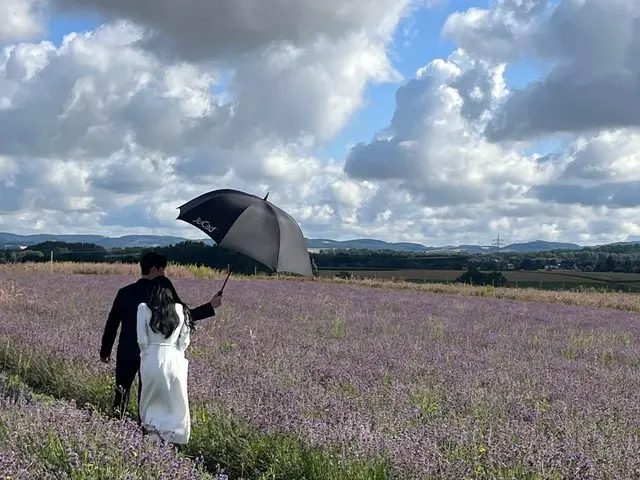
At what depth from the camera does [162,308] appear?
5.53 meters

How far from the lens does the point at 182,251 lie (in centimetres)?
4525

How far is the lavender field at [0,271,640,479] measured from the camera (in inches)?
180

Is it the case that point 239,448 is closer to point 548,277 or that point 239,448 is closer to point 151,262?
point 151,262

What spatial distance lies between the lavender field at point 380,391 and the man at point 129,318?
0.68 metres

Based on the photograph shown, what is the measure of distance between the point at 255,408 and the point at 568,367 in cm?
496

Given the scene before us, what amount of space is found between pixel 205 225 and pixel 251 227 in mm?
422

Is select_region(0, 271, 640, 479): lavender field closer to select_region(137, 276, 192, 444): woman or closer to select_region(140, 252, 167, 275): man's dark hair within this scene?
select_region(137, 276, 192, 444): woman

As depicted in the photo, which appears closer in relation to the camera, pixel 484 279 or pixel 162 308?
pixel 162 308

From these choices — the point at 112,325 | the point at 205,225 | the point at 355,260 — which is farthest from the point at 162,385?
the point at 355,260

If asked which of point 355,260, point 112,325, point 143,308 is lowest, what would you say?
point 112,325

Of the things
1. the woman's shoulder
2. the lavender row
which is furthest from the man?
the lavender row

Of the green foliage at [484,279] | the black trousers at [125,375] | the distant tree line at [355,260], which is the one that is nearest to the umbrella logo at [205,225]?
the black trousers at [125,375]

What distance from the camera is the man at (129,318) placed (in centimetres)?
582

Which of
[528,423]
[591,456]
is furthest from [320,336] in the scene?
[591,456]
